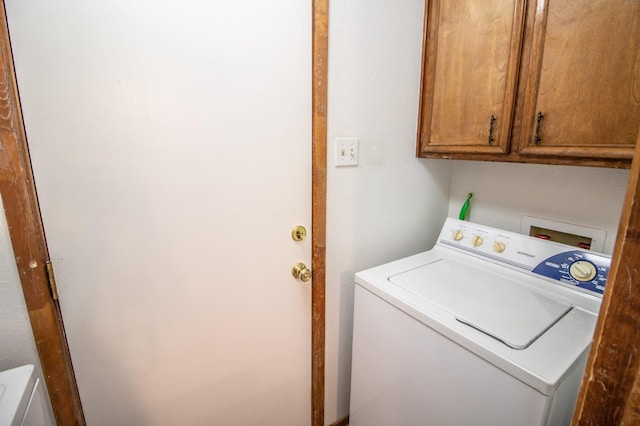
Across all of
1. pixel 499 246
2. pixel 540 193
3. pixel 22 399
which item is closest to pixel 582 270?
pixel 499 246

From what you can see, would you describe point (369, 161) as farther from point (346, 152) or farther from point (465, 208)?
point (465, 208)

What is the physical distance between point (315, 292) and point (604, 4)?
1.31m

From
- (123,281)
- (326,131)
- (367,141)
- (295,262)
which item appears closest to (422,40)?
(367,141)

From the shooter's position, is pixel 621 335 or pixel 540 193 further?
pixel 540 193

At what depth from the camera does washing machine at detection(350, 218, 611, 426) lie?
757 millimetres

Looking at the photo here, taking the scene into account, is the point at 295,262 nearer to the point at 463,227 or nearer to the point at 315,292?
the point at 315,292

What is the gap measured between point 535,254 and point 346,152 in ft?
2.72

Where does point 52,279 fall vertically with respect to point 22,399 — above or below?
above

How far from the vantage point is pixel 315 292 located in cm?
127

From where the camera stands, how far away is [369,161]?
1.31m

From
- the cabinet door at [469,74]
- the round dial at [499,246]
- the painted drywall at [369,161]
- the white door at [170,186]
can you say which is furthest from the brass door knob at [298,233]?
the round dial at [499,246]

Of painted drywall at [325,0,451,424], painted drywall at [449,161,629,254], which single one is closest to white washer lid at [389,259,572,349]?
painted drywall at [325,0,451,424]

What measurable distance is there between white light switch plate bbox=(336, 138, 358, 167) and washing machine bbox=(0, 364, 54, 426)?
1.10 meters

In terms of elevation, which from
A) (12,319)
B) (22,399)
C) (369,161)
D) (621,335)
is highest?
(369,161)
